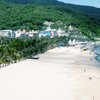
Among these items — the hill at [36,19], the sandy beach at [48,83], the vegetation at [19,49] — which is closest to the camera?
the sandy beach at [48,83]

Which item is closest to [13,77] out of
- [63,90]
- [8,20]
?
[63,90]

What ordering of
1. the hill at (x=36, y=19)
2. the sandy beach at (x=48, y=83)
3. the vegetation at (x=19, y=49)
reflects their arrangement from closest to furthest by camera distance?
1. the sandy beach at (x=48, y=83)
2. the vegetation at (x=19, y=49)
3. the hill at (x=36, y=19)

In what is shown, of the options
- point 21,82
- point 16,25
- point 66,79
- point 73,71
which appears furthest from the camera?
point 16,25

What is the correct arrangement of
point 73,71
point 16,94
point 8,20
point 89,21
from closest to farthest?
point 16,94, point 73,71, point 8,20, point 89,21

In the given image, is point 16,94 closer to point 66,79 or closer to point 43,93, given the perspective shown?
point 43,93

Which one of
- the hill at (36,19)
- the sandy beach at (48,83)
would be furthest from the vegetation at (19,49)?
the hill at (36,19)

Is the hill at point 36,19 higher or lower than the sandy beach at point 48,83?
lower

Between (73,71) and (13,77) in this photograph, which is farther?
(73,71)

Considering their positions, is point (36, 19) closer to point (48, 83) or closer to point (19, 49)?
point (19, 49)

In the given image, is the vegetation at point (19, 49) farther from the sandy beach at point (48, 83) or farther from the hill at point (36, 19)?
the hill at point (36, 19)

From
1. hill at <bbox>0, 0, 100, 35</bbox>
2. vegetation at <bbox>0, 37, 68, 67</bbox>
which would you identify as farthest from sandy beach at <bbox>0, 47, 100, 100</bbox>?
hill at <bbox>0, 0, 100, 35</bbox>

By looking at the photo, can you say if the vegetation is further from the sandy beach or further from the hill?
the hill
